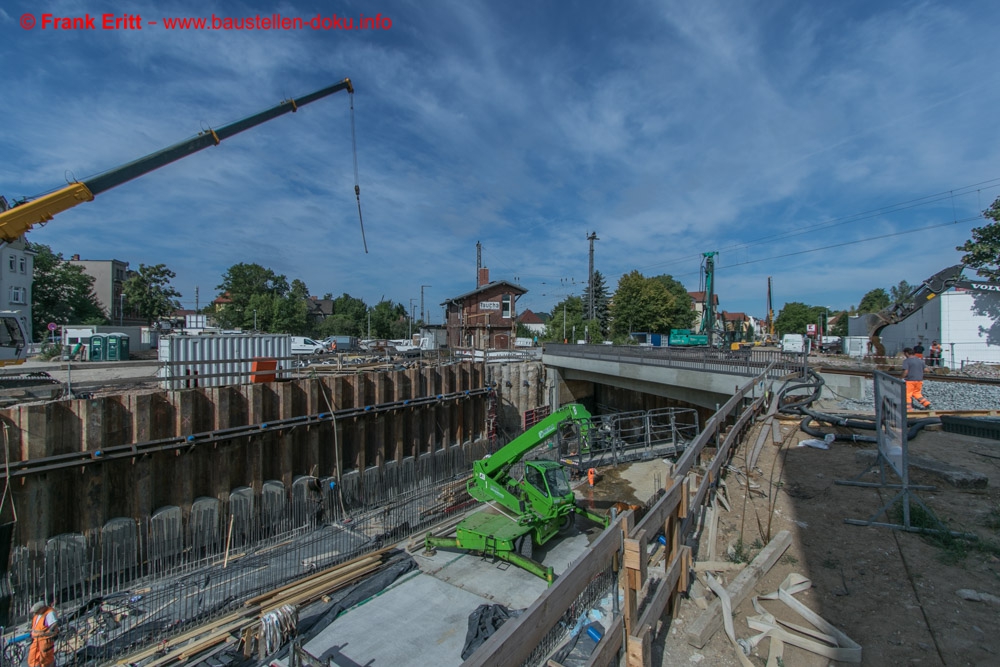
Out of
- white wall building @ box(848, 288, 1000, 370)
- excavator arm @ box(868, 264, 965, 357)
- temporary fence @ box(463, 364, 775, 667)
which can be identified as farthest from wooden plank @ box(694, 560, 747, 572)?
white wall building @ box(848, 288, 1000, 370)

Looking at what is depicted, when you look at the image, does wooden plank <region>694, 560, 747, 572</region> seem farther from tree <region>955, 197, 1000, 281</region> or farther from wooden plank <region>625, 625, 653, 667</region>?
tree <region>955, 197, 1000, 281</region>

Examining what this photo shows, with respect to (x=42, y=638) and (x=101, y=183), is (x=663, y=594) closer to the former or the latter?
(x=42, y=638)

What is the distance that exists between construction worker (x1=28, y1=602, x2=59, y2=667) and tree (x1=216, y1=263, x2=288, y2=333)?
50.7 metres

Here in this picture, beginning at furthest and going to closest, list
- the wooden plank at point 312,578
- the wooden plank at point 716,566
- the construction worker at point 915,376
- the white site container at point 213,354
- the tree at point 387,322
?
the tree at point 387,322
the white site container at point 213,354
the construction worker at point 915,376
the wooden plank at point 312,578
the wooden plank at point 716,566

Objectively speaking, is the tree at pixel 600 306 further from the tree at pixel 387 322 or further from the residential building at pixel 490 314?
the tree at pixel 387 322

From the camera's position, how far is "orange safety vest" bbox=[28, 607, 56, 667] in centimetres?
561

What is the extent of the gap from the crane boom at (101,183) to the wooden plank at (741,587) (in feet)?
50.4

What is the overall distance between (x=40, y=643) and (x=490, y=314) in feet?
122

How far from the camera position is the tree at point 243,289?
178 ft

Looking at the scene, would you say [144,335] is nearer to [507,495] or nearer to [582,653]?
[507,495]

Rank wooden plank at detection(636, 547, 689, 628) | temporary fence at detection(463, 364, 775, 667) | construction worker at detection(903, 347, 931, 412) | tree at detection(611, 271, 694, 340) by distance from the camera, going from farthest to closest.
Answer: tree at detection(611, 271, 694, 340)
construction worker at detection(903, 347, 931, 412)
wooden plank at detection(636, 547, 689, 628)
temporary fence at detection(463, 364, 775, 667)

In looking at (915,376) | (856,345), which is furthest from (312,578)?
(856,345)

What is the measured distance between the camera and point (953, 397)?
14.5m

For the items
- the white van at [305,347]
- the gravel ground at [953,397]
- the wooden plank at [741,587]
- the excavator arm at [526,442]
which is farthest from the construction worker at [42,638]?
the white van at [305,347]
